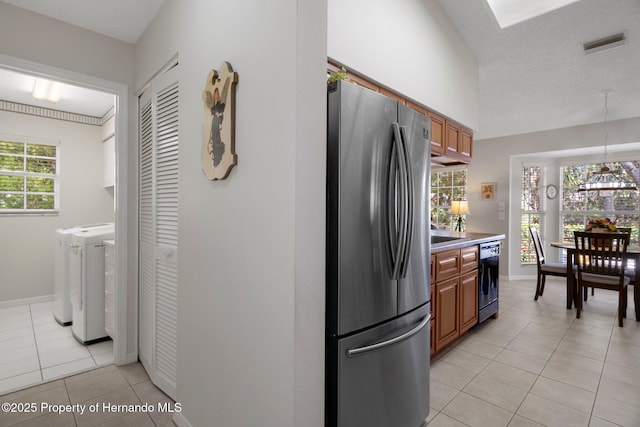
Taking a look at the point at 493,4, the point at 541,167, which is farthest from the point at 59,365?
the point at 541,167

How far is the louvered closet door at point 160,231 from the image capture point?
201 centimetres

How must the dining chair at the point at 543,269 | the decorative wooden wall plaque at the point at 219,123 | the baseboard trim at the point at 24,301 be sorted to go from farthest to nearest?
the dining chair at the point at 543,269, the baseboard trim at the point at 24,301, the decorative wooden wall plaque at the point at 219,123

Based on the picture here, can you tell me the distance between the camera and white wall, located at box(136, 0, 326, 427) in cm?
109

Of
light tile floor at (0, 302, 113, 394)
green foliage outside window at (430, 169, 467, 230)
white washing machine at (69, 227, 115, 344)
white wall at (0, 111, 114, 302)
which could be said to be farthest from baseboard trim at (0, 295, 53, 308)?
green foliage outside window at (430, 169, 467, 230)

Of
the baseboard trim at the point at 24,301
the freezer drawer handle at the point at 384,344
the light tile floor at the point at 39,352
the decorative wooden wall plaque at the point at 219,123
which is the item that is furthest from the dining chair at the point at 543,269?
the baseboard trim at the point at 24,301

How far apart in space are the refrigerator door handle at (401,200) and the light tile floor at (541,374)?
111 centimetres

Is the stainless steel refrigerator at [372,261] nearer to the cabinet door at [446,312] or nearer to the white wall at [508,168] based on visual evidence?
the cabinet door at [446,312]

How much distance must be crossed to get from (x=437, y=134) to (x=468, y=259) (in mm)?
1189

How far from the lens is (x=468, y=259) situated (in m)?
2.86

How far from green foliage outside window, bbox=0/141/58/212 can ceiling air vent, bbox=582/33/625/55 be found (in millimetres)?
6426

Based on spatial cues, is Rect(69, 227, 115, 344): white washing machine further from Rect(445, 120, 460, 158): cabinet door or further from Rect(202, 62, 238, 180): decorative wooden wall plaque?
Rect(445, 120, 460, 158): cabinet door

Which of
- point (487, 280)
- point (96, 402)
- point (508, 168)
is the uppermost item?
point (508, 168)

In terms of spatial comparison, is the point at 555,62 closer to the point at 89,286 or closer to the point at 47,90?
the point at 89,286

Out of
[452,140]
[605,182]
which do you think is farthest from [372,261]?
[605,182]
